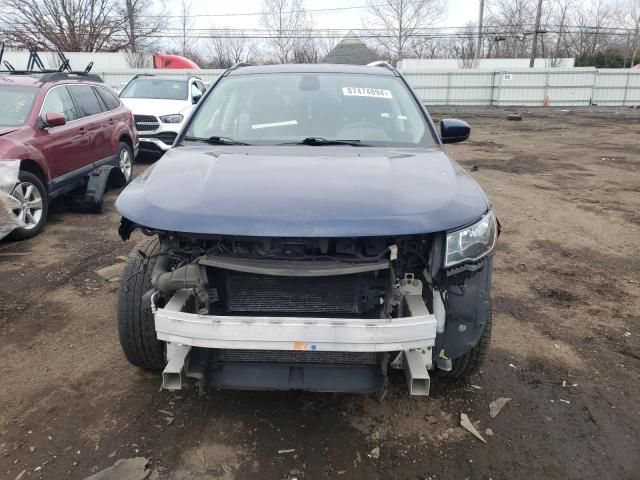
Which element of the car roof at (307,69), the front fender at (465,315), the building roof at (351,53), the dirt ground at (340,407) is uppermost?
the building roof at (351,53)

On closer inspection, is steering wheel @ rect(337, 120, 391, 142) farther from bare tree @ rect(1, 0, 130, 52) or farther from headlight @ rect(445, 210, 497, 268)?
bare tree @ rect(1, 0, 130, 52)

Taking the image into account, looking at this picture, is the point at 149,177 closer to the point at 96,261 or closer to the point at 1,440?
the point at 1,440

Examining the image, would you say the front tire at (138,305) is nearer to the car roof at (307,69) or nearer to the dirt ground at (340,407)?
the dirt ground at (340,407)

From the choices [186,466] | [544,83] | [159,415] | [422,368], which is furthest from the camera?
[544,83]

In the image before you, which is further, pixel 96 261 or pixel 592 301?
pixel 96 261

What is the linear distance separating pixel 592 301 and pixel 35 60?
12.3 meters

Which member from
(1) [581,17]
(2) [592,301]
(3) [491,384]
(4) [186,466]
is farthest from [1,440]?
(1) [581,17]

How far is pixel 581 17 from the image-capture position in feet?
164

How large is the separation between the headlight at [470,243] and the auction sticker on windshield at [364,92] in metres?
1.67

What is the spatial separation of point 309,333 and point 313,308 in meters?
0.26

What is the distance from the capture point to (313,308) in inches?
94.2

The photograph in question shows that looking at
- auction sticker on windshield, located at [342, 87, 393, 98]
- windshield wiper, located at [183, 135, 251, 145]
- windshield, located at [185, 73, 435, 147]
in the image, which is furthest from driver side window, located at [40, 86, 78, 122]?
auction sticker on windshield, located at [342, 87, 393, 98]

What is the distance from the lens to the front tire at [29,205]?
5.59 meters

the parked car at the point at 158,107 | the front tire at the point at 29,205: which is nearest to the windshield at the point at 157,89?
the parked car at the point at 158,107
